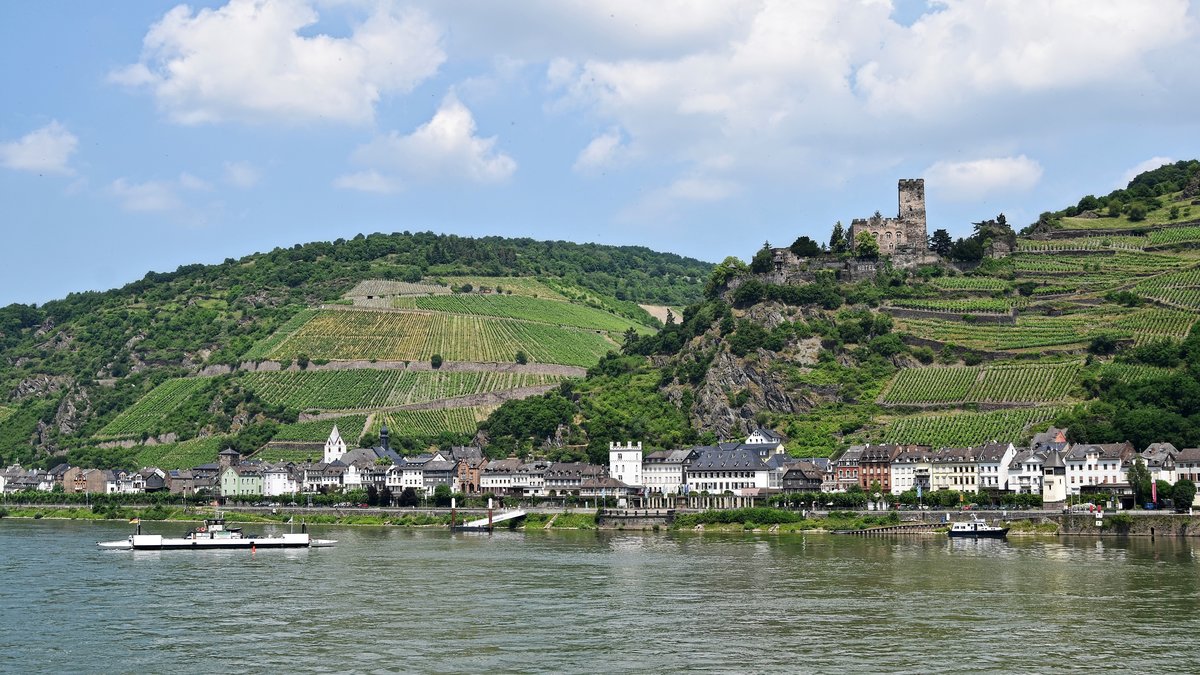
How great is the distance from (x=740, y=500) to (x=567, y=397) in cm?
3284

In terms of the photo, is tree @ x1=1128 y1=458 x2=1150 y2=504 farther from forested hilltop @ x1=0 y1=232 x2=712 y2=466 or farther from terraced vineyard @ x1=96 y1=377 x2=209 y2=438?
terraced vineyard @ x1=96 y1=377 x2=209 y2=438

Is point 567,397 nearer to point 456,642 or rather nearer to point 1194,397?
point 1194,397

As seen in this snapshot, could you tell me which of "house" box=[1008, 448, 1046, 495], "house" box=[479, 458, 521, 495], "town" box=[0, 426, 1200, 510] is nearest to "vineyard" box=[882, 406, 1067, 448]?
"town" box=[0, 426, 1200, 510]

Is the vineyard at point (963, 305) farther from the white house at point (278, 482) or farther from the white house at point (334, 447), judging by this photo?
the white house at point (278, 482)

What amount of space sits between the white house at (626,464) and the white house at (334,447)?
34.8 meters

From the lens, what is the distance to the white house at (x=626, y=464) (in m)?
119

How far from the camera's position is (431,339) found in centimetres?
17162

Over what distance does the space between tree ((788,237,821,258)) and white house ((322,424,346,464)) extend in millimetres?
48215

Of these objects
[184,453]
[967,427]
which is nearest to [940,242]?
[967,427]

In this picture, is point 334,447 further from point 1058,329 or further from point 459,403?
point 1058,329

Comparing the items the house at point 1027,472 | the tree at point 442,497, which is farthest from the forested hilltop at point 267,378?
the house at point 1027,472

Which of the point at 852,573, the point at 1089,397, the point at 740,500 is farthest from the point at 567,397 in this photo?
the point at 852,573

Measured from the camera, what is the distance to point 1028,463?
3942 inches

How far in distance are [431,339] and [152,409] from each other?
33.0 meters
